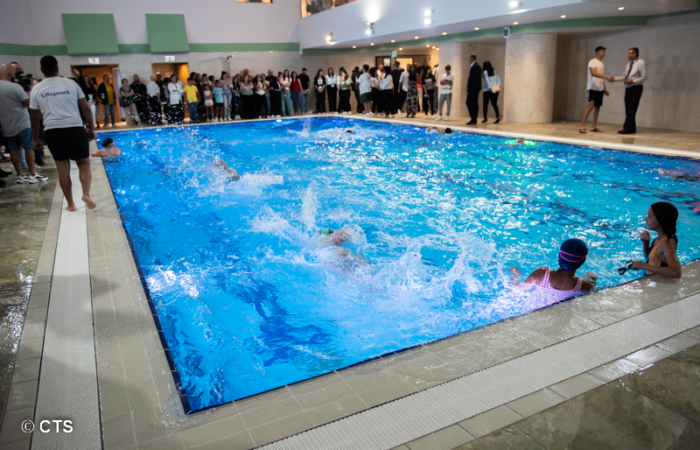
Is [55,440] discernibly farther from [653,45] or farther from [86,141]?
[653,45]

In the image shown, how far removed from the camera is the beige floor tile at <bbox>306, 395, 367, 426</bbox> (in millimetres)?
2037

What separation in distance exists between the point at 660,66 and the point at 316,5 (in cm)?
1365

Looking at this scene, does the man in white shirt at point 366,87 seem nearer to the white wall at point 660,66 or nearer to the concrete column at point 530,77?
the concrete column at point 530,77

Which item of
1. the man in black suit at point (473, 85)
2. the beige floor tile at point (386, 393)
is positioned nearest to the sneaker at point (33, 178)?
the beige floor tile at point (386, 393)

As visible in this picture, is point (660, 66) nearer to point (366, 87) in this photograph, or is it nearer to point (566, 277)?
point (366, 87)

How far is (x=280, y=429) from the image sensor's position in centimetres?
197

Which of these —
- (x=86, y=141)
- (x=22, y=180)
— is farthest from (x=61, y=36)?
(x=86, y=141)

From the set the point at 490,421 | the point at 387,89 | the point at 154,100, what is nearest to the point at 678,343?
the point at 490,421

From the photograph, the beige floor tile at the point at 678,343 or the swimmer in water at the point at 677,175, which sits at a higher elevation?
the swimmer in water at the point at 677,175

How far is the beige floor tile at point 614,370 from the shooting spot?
2238 mm

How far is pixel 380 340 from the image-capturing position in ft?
11.1

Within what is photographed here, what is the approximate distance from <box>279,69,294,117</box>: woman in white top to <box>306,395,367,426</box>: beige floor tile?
17597mm

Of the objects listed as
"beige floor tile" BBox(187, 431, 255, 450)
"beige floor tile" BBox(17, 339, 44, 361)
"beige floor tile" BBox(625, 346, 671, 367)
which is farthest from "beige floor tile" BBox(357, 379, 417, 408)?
"beige floor tile" BBox(17, 339, 44, 361)

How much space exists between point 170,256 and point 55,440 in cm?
315
